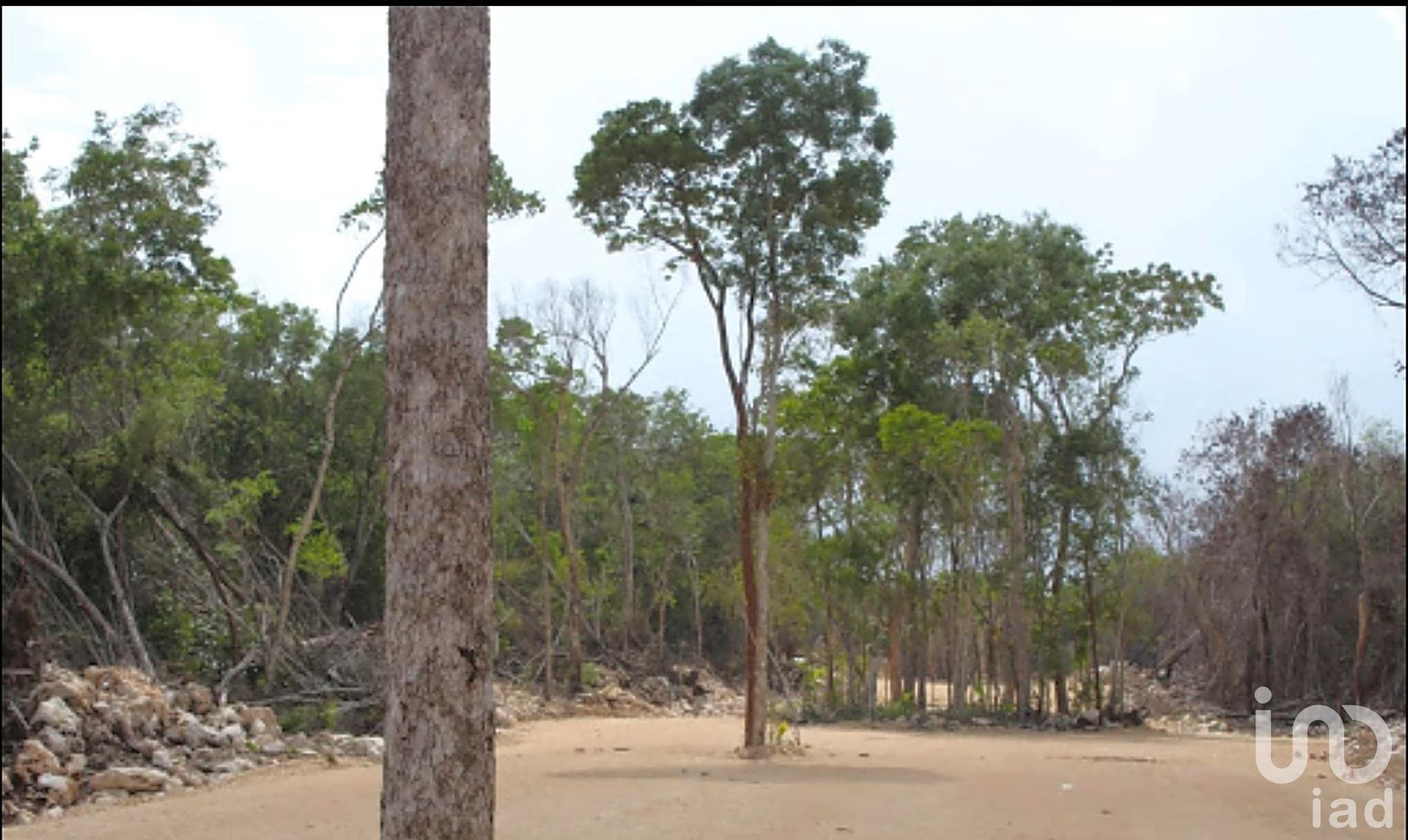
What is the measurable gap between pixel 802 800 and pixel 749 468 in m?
5.47

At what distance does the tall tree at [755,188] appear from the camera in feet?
53.4

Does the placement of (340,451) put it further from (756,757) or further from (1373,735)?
(1373,735)

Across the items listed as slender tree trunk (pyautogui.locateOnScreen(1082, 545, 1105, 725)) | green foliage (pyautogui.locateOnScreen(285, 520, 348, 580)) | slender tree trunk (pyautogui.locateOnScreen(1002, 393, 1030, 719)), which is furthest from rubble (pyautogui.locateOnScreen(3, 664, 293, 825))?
slender tree trunk (pyautogui.locateOnScreen(1082, 545, 1105, 725))

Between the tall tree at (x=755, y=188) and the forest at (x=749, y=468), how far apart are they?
4cm

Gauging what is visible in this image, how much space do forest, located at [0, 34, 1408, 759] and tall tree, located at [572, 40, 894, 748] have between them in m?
0.04

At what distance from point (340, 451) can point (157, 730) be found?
49.2 ft

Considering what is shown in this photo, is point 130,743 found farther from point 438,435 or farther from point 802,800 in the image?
point 438,435

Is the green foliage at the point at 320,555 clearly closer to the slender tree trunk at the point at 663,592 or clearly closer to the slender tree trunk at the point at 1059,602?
the slender tree trunk at the point at 663,592

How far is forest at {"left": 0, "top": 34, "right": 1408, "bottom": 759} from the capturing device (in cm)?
1662

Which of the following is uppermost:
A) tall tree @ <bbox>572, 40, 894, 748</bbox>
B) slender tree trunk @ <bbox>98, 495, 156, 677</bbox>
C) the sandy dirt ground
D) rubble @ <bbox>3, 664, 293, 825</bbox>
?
tall tree @ <bbox>572, 40, 894, 748</bbox>

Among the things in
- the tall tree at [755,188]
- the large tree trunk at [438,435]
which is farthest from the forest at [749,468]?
the large tree trunk at [438,435]

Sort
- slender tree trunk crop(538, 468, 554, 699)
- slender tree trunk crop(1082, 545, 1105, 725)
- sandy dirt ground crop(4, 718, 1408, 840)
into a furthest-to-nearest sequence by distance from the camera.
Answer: slender tree trunk crop(538, 468, 554, 699) → slender tree trunk crop(1082, 545, 1105, 725) → sandy dirt ground crop(4, 718, 1408, 840)

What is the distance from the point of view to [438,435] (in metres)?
4.62

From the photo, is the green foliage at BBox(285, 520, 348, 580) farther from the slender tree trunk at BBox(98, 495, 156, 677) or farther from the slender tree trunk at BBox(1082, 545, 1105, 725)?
the slender tree trunk at BBox(1082, 545, 1105, 725)
